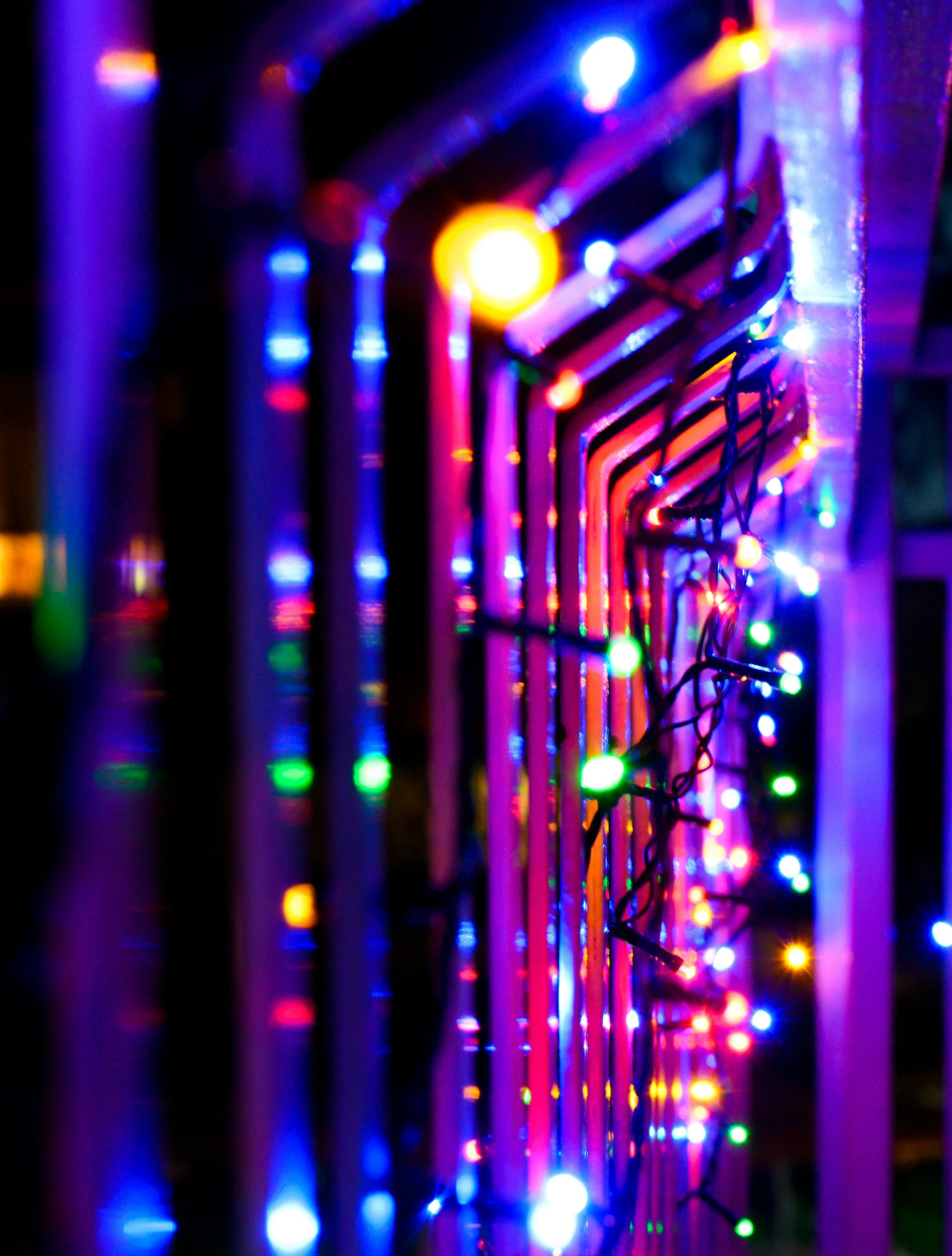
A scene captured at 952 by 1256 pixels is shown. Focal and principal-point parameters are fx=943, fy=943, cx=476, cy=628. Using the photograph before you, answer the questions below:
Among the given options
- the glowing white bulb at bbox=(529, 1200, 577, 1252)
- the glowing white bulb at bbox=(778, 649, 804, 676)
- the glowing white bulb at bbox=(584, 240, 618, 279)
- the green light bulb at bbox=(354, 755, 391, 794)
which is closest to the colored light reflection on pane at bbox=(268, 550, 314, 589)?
the green light bulb at bbox=(354, 755, 391, 794)

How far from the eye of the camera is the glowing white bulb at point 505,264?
69cm

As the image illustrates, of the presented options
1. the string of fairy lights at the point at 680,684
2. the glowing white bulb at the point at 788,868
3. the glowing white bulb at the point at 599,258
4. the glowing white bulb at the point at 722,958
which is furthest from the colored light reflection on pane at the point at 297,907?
the glowing white bulb at the point at 788,868

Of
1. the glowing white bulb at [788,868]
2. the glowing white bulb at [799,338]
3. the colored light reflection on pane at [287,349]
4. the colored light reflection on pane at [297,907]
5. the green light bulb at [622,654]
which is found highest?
the glowing white bulb at [799,338]

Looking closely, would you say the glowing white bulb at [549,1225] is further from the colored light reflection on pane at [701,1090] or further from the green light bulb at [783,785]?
the colored light reflection on pane at [701,1090]

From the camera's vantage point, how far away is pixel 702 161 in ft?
7.67

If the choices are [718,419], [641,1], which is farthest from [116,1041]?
[718,419]

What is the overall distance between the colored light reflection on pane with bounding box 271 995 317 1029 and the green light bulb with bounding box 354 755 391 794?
0.13m

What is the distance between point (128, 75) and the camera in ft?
1.47

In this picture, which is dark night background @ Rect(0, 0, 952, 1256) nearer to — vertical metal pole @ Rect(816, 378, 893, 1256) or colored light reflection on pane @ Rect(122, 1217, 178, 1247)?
colored light reflection on pane @ Rect(122, 1217, 178, 1247)

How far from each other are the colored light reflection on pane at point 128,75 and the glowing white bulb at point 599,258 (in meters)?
0.44

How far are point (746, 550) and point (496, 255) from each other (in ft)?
2.08

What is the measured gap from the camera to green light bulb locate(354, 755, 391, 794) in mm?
587

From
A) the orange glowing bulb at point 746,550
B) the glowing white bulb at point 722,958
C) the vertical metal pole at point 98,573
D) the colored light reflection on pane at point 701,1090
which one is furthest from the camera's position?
the colored light reflection on pane at point 701,1090

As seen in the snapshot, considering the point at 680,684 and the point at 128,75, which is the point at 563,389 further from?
the point at 128,75
